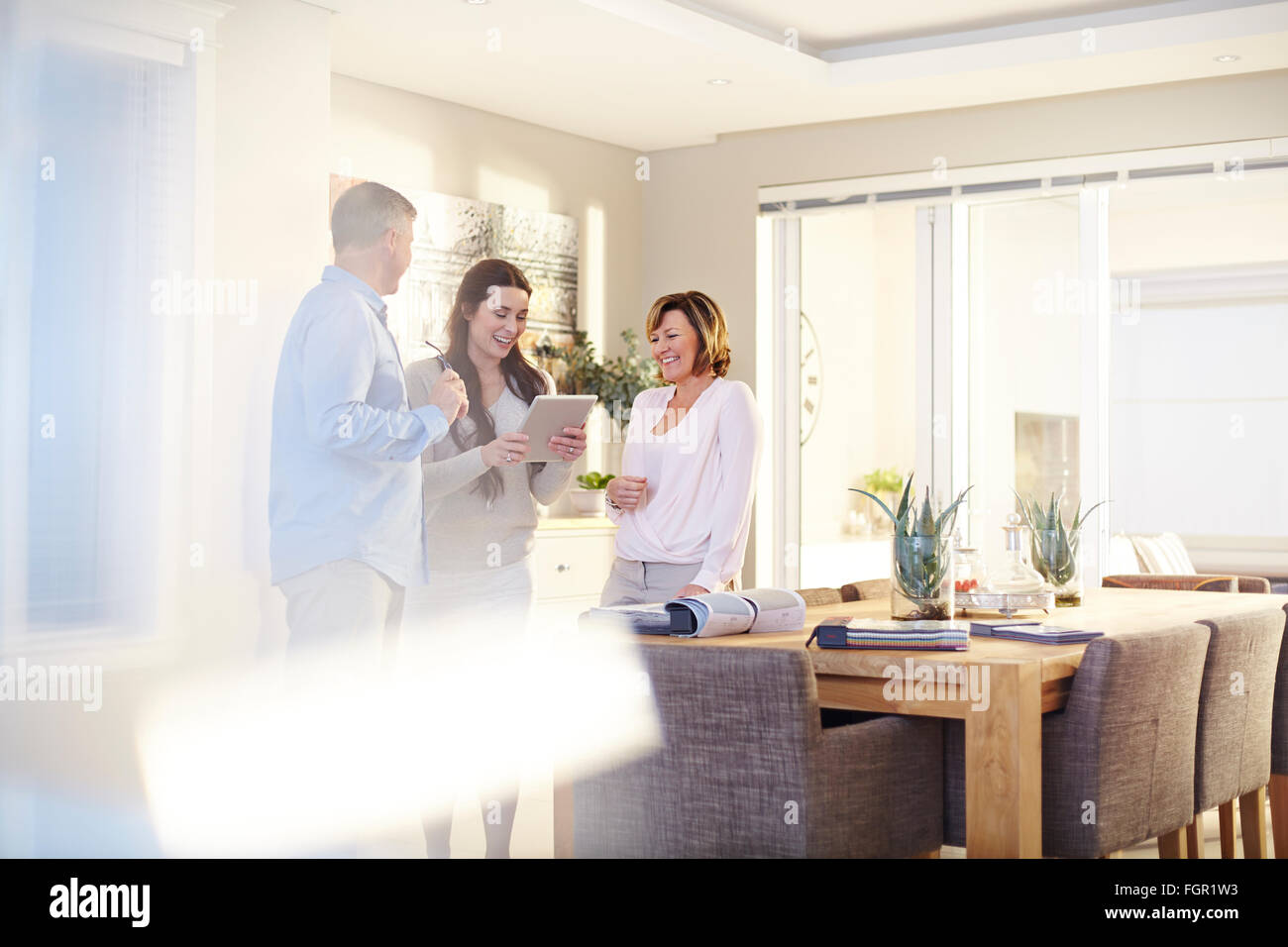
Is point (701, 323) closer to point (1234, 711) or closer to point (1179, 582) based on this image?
point (1234, 711)

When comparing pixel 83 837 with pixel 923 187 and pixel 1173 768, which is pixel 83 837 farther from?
pixel 923 187

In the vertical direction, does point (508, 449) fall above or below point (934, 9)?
below

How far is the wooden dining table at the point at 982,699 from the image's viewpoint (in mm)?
2443

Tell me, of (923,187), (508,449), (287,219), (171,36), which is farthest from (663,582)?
(923,187)

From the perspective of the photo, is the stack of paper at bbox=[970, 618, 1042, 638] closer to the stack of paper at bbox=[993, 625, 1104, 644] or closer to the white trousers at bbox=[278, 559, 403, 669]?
the stack of paper at bbox=[993, 625, 1104, 644]

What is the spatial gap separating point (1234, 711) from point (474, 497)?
1.83m

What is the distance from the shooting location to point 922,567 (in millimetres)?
3059

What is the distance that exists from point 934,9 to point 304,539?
3095 millimetres

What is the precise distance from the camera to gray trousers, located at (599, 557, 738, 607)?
3443 millimetres

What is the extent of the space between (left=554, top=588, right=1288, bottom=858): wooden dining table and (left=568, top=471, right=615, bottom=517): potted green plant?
117 inches

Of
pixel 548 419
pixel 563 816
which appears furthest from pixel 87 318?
pixel 563 816

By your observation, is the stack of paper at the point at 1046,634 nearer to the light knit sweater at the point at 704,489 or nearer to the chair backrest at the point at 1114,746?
the chair backrest at the point at 1114,746

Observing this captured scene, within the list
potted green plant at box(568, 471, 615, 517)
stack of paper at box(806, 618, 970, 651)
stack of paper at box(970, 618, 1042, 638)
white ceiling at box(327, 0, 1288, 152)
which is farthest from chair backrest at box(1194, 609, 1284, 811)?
potted green plant at box(568, 471, 615, 517)

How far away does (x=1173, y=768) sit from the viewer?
9.23 feet
